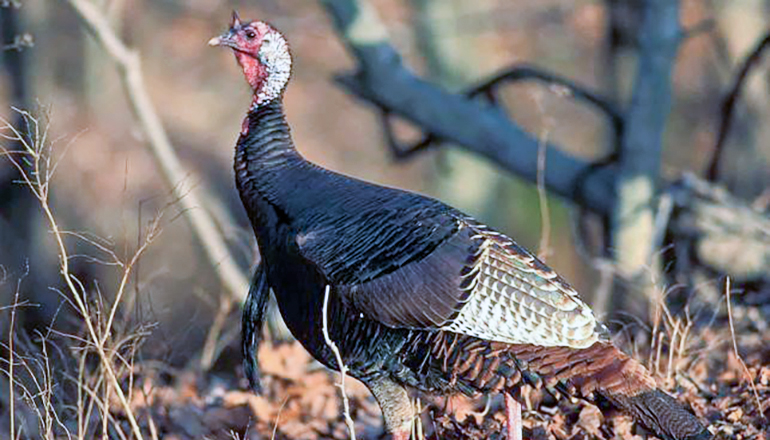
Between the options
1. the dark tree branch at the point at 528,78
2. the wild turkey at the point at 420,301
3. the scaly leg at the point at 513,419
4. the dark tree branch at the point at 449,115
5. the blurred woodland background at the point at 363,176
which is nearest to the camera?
the wild turkey at the point at 420,301

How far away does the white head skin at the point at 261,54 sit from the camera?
5.27 metres

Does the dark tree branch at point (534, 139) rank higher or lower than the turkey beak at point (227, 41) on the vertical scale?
lower

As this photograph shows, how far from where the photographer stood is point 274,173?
5.03m

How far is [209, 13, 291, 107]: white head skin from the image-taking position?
207 inches

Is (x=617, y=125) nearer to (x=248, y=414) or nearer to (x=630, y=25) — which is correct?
(x=248, y=414)

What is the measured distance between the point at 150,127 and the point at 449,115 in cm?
179

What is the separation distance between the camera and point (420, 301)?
14.9ft

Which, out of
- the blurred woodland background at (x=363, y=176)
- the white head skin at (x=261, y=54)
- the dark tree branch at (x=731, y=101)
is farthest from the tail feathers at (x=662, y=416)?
the dark tree branch at (x=731, y=101)

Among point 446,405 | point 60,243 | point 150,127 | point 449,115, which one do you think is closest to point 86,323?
point 60,243

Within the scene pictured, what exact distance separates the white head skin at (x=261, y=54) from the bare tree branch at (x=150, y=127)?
2724mm

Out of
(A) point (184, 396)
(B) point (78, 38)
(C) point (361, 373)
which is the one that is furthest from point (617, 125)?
(B) point (78, 38)

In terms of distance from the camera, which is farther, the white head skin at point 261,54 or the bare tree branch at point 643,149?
the bare tree branch at point 643,149

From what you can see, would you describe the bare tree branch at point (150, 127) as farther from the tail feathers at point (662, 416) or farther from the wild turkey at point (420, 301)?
the tail feathers at point (662, 416)

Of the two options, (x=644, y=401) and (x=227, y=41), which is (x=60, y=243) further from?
(x=644, y=401)
